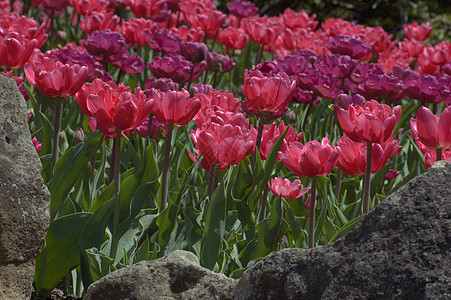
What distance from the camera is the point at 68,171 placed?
201 centimetres

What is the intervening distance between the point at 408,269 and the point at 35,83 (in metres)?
1.40

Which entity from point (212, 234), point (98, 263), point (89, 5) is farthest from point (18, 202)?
point (89, 5)

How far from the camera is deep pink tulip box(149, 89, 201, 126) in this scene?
1.89 m

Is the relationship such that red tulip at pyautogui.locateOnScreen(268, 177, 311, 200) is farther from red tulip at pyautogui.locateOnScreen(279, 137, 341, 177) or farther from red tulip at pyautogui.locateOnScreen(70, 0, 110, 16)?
red tulip at pyautogui.locateOnScreen(70, 0, 110, 16)

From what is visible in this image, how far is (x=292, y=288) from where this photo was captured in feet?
4.49

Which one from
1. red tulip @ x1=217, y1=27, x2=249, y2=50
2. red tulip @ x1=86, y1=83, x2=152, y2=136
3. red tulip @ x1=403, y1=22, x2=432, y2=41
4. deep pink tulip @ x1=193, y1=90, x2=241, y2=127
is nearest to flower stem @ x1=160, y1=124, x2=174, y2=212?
red tulip @ x1=86, y1=83, x2=152, y2=136

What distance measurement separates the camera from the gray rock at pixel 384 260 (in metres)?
1.25

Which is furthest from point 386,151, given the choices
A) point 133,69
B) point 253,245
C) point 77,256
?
point 133,69

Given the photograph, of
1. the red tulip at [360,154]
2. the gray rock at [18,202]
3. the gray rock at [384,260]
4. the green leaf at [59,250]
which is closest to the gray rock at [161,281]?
the gray rock at [384,260]

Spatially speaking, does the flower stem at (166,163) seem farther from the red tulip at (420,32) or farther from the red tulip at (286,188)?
the red tulip at (420,32)

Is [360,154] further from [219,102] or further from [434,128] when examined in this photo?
[219,102]

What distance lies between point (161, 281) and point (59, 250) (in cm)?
51

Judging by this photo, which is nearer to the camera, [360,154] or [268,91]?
[360,154]

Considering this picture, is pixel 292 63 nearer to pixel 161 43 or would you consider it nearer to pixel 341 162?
pixel 161 43
